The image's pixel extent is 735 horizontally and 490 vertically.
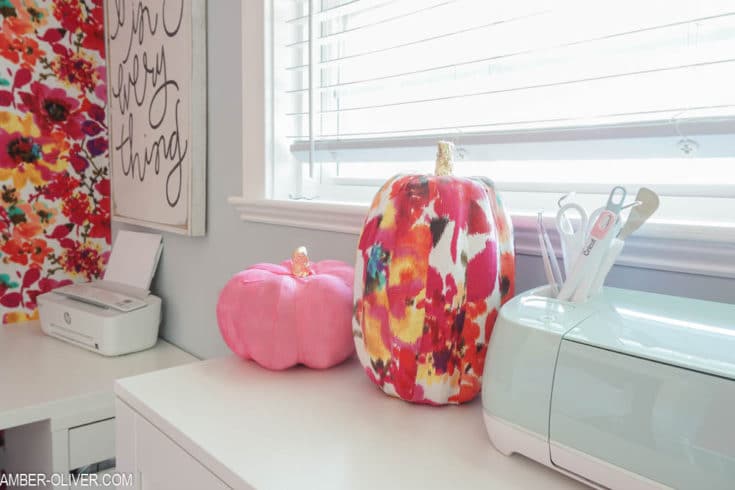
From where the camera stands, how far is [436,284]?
592mm

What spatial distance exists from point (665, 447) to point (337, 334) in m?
0.42

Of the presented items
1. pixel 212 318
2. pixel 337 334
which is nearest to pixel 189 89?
pixel 212 318

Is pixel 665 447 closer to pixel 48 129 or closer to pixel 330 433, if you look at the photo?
pixel 330 433

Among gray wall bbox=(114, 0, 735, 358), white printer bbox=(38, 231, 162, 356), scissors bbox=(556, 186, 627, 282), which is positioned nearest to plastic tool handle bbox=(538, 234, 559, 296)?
scissors bbox=(556, 186, 627, 282)

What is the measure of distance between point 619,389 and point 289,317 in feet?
1.35

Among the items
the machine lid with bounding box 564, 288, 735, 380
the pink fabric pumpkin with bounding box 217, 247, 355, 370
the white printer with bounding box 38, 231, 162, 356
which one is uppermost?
the machine lid with bounding box 564, 288, 735, 380

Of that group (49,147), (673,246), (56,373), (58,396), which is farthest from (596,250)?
(49,147)

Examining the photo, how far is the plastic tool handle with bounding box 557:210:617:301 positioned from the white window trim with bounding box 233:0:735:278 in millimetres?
100

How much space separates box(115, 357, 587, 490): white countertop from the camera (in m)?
0.49

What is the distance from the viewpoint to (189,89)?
4.13 ft

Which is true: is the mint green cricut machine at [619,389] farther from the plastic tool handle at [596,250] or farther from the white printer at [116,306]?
the white printer at [116,306]

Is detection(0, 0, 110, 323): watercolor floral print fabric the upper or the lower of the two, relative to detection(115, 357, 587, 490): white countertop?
upper

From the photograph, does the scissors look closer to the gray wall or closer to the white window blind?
the white window blind

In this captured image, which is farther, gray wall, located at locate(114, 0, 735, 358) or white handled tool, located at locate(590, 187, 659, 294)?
gray wall, located at locate(114, 0, 735, 358)
